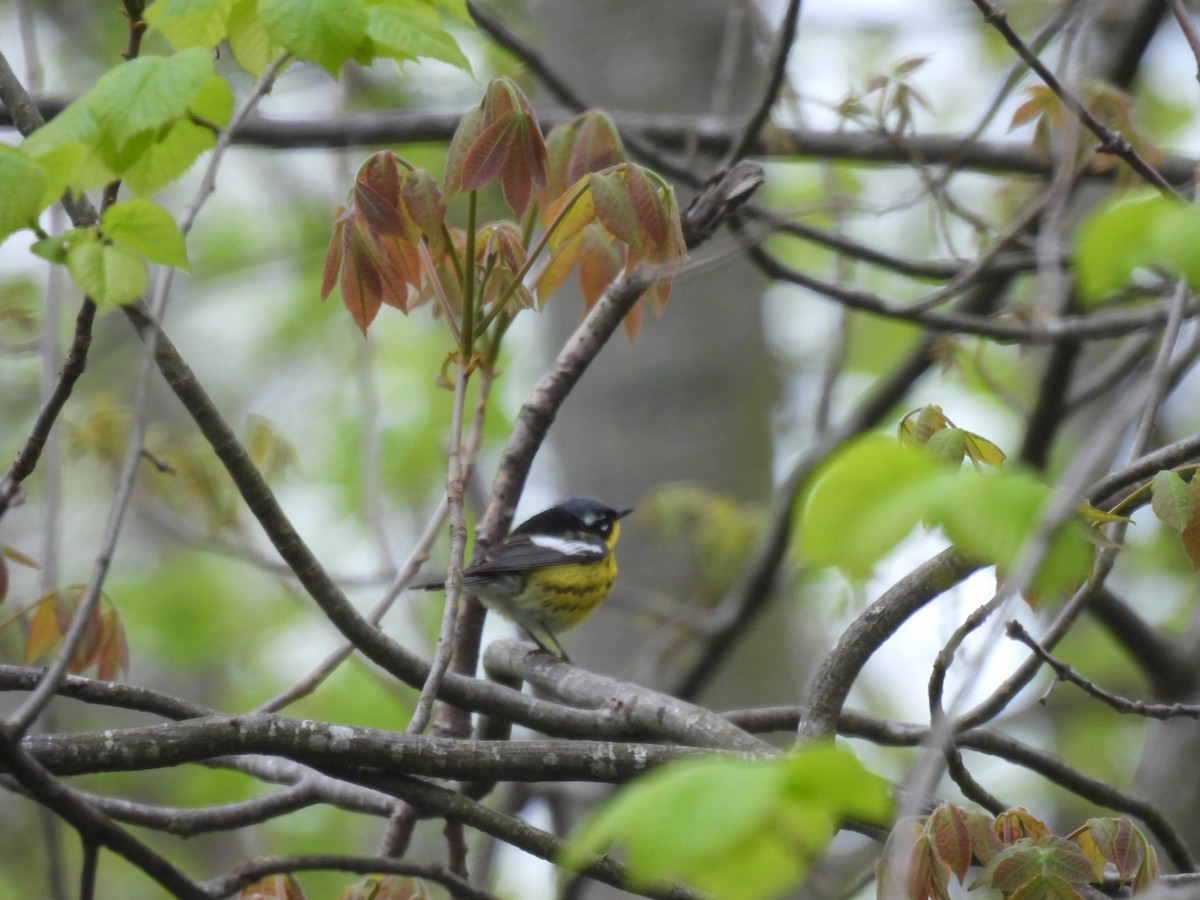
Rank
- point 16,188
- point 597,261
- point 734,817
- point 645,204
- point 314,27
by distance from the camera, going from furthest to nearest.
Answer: point 597,261 < point 645,204 < point 314,27 < point 16,188 < point 734,817

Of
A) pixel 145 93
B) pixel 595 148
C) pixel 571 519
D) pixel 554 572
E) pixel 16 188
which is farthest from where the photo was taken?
pixel 571 519

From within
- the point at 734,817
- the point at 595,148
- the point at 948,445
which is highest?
the point at 595,148

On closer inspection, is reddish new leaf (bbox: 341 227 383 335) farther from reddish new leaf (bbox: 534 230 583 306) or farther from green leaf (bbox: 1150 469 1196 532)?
green leaf (bbox: 1150 469 1196 532)

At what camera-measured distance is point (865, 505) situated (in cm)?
121

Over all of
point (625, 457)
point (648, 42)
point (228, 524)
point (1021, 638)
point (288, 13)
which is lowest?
point (1021, 638)

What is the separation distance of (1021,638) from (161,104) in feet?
5.43

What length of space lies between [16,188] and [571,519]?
3.88m

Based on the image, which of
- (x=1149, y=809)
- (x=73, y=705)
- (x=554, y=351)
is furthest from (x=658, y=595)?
(x=73, y=705)

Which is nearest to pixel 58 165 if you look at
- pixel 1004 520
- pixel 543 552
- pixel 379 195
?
pixel 379 195

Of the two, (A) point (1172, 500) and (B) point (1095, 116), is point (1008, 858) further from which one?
(B) point (1095, 116)

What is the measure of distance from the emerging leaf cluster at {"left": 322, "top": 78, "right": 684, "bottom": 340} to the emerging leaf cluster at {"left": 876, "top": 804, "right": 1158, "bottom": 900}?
3.65 feet

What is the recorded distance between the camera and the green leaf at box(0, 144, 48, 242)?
150 cm

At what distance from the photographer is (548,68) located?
4.29 m

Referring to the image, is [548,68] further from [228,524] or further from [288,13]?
[288,13]
